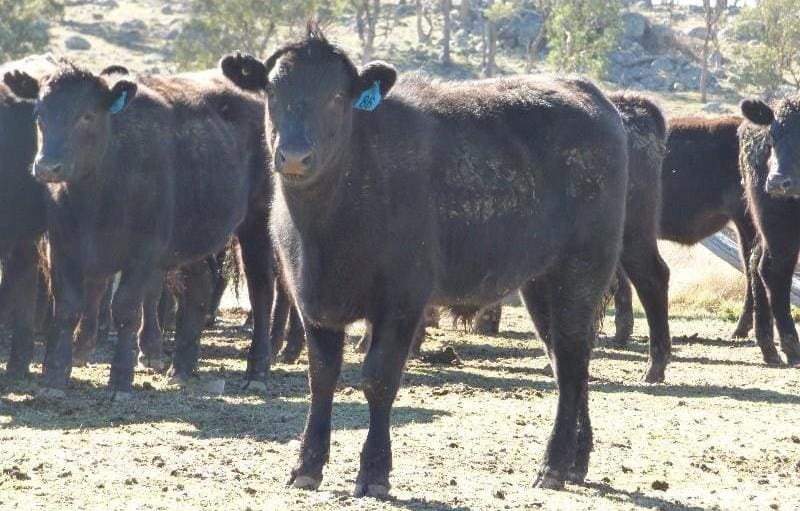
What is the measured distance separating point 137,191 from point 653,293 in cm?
470

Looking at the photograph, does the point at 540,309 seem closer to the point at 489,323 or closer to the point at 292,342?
the point at 292,342

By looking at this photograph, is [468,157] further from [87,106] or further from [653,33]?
[653,33]

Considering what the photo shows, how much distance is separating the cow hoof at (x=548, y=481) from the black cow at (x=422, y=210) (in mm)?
12

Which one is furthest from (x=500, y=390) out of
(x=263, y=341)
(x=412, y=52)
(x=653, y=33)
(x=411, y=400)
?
(x=653, y=33)

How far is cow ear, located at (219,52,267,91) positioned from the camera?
741 cm

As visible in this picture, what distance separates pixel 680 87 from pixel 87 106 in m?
62.2

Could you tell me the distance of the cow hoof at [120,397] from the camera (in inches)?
410

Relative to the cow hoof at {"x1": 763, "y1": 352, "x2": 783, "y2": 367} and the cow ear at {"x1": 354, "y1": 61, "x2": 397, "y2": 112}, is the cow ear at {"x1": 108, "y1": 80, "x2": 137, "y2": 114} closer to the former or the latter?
the cow ear at {"x1": 354, "y1": 61, "x2": 397, "y2": 112}

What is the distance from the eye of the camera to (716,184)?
1603 centimetres

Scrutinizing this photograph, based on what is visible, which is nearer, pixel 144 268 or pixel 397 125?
pixel 397 125

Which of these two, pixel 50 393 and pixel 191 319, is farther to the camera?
pixel 191 319

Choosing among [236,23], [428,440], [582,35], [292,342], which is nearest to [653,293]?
[292,342]

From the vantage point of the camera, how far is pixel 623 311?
50.3ft

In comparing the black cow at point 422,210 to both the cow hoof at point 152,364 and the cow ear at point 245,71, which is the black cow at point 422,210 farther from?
the cow hoof at point 152,364
